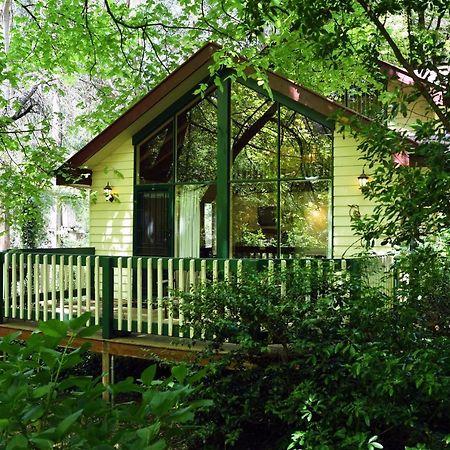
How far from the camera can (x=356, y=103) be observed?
12148mm

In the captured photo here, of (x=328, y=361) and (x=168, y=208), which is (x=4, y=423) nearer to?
(x=328, y=361)

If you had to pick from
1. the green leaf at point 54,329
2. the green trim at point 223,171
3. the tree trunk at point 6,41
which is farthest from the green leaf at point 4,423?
the tree trunk at point 6,41

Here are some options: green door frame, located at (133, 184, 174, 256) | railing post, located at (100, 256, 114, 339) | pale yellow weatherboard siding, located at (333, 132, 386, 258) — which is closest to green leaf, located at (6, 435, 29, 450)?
railing post, located at (100, 256, 114, 339)

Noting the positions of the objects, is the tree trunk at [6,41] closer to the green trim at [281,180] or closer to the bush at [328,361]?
the green trim at [281,180]

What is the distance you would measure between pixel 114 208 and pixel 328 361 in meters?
6.83

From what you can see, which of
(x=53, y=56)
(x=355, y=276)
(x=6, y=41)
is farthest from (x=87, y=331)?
(x=6, y=41)

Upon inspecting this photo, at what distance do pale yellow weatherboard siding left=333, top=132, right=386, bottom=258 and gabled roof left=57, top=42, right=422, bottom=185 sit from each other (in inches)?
25.0

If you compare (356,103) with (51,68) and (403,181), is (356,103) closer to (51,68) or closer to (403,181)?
(51,68)

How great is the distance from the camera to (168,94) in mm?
9594

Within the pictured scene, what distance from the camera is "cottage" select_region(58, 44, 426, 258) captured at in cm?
867

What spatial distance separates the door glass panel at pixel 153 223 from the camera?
10086mm

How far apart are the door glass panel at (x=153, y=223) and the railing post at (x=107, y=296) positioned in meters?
3.29

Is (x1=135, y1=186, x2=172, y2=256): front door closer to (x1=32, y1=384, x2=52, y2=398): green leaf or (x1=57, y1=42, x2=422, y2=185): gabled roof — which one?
(x1=57, y1=42, x2=422, y2=185): gabled roof

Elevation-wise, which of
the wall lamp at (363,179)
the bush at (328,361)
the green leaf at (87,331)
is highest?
the wall lamp at (363,179)
